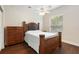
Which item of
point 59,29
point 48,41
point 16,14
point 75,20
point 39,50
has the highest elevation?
point 16,14

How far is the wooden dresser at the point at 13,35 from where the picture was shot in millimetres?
4043

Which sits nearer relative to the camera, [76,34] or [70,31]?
[76,34]

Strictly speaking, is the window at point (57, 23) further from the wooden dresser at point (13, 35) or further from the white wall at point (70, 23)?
the wooden dresser at point (13, 35)

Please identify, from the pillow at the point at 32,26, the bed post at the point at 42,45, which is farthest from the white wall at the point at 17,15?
the bed post at the point at 42,45

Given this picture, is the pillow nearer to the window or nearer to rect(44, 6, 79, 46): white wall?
the window

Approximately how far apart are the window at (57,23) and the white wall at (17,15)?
126 cm

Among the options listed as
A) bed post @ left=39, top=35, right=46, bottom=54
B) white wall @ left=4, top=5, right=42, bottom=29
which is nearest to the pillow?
white wall @ left=4, top=5, right=42, bottom=29

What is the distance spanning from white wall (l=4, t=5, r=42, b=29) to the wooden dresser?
22 cm

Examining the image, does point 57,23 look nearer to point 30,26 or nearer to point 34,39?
point 30,26

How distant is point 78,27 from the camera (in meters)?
4.06

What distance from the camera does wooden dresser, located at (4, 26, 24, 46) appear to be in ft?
13.3
